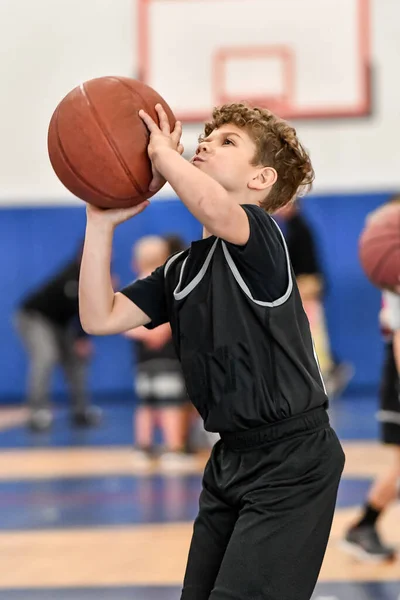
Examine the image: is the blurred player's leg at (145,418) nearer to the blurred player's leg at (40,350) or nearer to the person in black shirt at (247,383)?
the blurred player's leg at (40,350)

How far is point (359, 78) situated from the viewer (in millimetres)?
12148

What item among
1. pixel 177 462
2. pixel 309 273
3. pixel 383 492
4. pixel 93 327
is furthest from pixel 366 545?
pixel 309 273

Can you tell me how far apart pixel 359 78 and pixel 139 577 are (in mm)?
8844

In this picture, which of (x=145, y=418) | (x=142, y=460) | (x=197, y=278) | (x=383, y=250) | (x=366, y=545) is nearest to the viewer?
(x=197, y=278)

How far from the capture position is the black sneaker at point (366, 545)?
499 centimetres

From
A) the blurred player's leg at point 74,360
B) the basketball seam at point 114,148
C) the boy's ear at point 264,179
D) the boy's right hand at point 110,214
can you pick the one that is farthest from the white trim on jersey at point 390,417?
the blurred player's leg at point 74,360

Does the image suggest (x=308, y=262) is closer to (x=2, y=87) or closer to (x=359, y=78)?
(x=359, y=78)

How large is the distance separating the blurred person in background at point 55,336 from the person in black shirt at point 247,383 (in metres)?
7.98

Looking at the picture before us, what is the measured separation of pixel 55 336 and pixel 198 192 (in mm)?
8524

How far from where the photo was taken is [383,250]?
421 centimetres

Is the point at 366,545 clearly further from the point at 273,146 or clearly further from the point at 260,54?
the point at 260,54

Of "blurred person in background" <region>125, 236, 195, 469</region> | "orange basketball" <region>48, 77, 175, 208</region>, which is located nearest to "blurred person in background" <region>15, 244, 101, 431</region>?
"blurred person in background" <region>125, 236, 195, 469</region>

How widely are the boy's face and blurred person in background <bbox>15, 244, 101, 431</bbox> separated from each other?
7.92m

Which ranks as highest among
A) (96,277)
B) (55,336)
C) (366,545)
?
(96,277)
